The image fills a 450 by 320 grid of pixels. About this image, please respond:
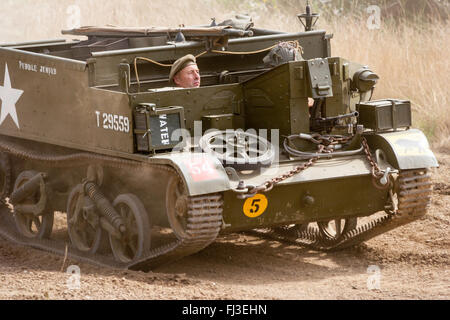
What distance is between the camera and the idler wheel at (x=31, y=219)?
11.0 meters

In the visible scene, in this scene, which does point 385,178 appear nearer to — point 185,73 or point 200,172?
point 200,172

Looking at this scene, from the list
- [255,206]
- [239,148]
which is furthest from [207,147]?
[255,206]

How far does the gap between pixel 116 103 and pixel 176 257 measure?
1.39m

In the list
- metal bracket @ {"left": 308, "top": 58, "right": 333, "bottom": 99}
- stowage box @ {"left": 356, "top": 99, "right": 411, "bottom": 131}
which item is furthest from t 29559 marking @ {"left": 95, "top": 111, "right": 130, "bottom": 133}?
stowage box @ {"left": 356, "top": 99, "right": 411, "bottom": 131}

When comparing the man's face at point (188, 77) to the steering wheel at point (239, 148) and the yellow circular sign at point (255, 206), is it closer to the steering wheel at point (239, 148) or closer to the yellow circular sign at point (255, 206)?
the steering wheel at point (239, 148)

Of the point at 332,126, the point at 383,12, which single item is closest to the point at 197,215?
the point at 332,126

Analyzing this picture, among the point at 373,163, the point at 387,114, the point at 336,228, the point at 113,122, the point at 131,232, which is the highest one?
the point at 113,122

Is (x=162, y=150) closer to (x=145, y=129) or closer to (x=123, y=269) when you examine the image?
(x=145, y=129)

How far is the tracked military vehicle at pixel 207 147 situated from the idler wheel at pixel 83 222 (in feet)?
0.04

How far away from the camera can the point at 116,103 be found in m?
9.20

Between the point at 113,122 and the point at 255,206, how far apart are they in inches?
56.4

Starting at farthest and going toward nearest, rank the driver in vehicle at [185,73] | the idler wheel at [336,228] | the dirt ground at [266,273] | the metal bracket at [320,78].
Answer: the idler wheel at [336,228], the driver in vehicle at [185,73], the metal bracket at [320,78], the dirt ground at [266,273]

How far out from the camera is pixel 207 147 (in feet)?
29.4

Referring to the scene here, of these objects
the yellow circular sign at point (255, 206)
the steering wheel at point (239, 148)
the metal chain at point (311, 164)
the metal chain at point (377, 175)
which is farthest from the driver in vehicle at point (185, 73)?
the metal chain at point (377, 175)
